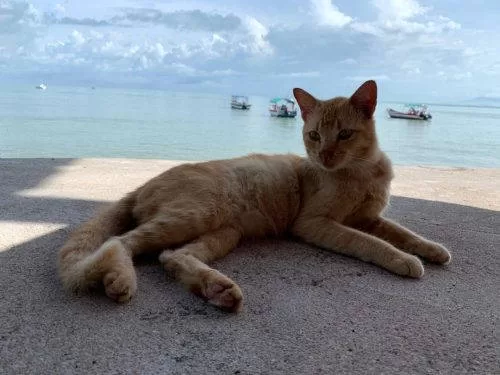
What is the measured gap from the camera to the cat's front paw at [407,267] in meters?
2.13

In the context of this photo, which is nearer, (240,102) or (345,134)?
(345,134)

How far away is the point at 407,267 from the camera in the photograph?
2139 millimetres

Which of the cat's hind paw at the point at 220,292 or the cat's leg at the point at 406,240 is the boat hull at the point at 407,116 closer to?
the cat's leg at the point at 406,240

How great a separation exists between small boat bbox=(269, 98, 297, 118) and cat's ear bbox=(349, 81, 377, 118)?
2004 cm

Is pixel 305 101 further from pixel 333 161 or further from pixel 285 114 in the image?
pixel 285 114

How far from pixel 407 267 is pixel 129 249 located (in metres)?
1.24

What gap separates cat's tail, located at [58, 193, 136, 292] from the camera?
67.1 inches

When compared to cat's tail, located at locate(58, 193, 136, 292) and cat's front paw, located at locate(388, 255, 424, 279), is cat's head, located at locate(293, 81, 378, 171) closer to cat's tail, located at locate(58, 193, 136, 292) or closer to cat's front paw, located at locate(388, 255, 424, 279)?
cat's front paw, located at locate(388, 255, 424, 279)

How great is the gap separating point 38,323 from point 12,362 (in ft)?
0.76

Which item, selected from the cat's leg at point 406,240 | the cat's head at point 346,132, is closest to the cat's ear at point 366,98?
the cat's head at point 346,132

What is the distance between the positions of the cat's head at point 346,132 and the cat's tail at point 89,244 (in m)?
1.03

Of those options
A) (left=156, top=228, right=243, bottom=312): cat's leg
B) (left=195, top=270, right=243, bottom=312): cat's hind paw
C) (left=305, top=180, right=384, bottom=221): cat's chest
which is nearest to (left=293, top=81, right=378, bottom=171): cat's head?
(left=305, top=180, right=384, bottom=221): cat's chest

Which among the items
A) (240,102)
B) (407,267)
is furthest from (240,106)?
(407,267)

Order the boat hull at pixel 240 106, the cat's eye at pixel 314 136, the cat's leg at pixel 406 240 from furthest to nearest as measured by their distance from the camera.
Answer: the boat hull at pixel 240 106 < the cat's eye at pixel 314 136 < the cat's leg at pixel 406 240
